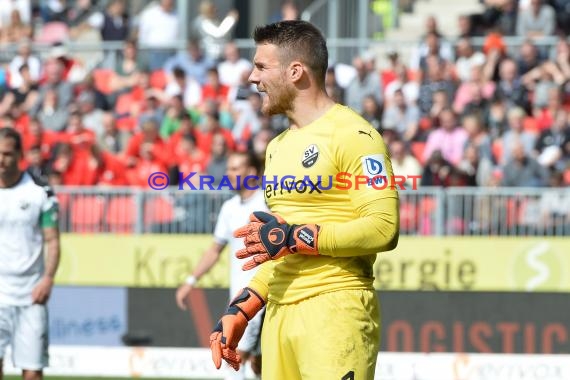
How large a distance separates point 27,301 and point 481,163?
8118 mm

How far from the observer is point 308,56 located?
18.2 feet

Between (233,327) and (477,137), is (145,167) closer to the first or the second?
(477,137)

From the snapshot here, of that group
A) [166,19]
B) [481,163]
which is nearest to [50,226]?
[481,163]

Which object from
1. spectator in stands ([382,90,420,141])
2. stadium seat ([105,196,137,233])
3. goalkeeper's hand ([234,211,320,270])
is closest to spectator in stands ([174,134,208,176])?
stadium seat ([105,196,137,233])

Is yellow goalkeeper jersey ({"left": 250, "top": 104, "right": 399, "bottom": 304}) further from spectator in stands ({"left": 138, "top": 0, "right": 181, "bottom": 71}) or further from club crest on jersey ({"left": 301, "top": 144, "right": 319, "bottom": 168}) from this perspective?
spectator in stands ({"left": 138, "top": 0, "right": 181, "bottom": 71})

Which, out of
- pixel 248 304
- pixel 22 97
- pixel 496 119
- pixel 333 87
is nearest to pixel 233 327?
pixel 248 304

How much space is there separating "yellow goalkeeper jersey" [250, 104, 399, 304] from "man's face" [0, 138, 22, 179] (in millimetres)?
3887

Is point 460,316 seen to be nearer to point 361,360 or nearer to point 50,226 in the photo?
point 50,226

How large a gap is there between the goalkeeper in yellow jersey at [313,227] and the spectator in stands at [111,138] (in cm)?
1216

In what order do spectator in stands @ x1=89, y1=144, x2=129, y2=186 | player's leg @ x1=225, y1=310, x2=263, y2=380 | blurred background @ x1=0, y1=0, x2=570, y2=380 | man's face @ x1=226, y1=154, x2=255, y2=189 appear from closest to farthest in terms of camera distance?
1. man's face @ x1=226, y1=154, x2=255, y2=189
2. player's leg @ x1=225, y1=310, x2=263, y2=380
3. blurred background @ x1=0, y1=0, x2=570, y2=380
4. spectator in stands @ x1=89, y1=144, x2=129, y2=186

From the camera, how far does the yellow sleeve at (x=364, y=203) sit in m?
5.22

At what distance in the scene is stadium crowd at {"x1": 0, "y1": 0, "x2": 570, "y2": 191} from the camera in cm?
1617

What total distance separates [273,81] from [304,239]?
2.54 feet

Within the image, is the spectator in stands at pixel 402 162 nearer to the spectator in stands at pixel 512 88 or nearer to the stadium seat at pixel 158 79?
the spectator in stands at pixel 512 88
